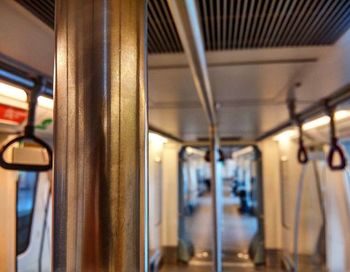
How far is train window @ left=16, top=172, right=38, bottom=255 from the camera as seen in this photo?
7.20ft

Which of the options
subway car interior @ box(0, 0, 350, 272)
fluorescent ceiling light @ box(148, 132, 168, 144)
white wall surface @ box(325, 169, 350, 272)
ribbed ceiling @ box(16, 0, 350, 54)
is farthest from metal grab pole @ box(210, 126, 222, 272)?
white wall surface @ box(325, 169, 350, 272)

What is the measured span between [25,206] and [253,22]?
215 centimetres

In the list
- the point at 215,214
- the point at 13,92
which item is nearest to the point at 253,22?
the point at 13,92

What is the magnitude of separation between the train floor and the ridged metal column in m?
4.16

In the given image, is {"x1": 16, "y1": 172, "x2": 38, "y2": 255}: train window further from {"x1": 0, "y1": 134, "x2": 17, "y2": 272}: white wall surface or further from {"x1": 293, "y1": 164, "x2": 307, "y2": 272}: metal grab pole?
{"x1": 293, "y1": 164, "x2": 307, "y2": 272}: metal grab pole

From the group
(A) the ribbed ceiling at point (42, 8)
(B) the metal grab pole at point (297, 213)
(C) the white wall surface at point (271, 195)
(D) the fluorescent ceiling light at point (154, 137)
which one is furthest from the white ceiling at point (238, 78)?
(C) the white wall surface at point (271, 195)

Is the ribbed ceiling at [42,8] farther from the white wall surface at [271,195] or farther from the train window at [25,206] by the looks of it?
the white wall surface at [271,195]

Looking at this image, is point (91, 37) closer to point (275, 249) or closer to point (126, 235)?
point (126, 235)

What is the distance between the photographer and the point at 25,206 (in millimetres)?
2336

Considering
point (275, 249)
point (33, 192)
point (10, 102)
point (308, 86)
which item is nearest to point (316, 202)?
point (275, 249)

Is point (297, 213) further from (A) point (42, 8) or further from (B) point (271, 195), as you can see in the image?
(A) point (42, 8)

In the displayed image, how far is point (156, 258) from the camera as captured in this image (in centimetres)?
461

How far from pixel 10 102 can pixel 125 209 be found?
144cm

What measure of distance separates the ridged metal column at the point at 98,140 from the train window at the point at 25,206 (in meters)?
2.02
